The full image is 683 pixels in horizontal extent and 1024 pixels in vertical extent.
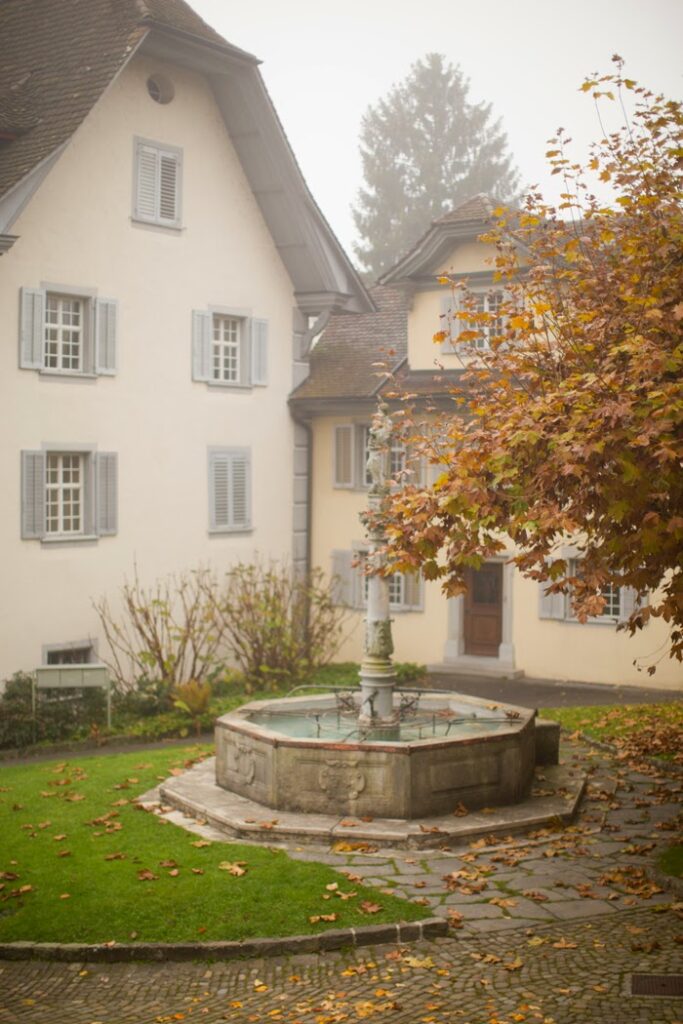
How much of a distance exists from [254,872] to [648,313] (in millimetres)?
5562

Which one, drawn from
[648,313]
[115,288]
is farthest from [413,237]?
[648,313]

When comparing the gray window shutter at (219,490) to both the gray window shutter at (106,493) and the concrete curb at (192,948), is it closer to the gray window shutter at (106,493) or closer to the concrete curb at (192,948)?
the gray window shutter at (106,493)

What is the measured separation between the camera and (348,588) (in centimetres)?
2642

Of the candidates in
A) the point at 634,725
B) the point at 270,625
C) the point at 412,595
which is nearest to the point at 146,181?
the point at 270,625

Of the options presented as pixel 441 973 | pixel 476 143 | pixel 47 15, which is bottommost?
pixel 441 973

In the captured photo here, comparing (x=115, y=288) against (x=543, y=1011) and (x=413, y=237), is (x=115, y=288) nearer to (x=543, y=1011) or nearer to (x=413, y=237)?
(x=543, y=1011)

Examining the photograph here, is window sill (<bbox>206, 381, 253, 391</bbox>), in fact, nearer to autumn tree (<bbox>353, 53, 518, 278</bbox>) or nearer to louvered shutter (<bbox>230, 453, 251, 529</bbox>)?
louvered shutter (<bbox>230, 453, 251, 529</bbox>)

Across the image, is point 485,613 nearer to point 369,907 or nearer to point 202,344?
point 202,344

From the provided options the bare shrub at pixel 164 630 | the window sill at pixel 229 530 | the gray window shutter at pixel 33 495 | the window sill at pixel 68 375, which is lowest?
the bare shrub at pixel 164 630

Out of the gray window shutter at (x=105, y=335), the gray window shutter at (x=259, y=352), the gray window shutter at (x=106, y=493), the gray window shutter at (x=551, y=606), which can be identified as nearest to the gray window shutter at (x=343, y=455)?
the gray window shutter at (x=259, y=352)

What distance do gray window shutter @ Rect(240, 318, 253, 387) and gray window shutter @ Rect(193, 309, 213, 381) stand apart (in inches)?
44.9

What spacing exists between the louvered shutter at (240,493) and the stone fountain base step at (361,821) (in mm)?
11245

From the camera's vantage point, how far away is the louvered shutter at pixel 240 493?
80.6 ft

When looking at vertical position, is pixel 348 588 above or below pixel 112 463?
below
